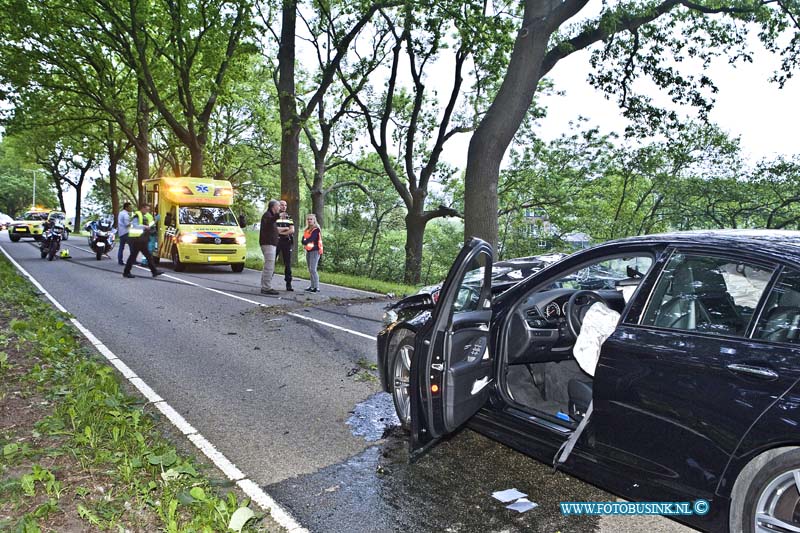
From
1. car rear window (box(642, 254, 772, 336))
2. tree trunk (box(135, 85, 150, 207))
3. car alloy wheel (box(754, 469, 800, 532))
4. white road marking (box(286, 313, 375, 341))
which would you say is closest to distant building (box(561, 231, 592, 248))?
white road marking (box(286, 313, 375, 341))

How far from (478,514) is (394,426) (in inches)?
60.1

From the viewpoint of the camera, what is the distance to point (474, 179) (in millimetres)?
11734

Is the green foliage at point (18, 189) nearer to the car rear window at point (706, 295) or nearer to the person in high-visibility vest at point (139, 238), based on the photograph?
the person in high-visibility vest at point (139, 238)

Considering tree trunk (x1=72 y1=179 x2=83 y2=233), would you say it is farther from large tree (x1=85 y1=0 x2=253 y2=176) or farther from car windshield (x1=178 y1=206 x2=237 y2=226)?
car windshield (x1=178 y1=206 x2=237 y2=226)

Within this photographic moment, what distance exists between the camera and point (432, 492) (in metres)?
3.56

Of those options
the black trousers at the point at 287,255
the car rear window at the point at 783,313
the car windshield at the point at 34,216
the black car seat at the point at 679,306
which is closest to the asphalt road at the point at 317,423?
the black car seat at the point at 679,306

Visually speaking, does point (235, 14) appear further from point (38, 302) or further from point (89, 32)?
point (38, 302)

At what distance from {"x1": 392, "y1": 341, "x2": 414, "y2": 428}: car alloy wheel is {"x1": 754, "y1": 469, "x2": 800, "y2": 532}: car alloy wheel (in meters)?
2.47

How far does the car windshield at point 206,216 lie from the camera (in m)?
17.3

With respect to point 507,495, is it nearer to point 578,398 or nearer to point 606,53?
point 578,398

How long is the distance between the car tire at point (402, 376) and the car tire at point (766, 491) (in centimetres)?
236

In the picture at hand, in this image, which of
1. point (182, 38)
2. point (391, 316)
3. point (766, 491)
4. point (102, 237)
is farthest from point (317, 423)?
point (182, 38)

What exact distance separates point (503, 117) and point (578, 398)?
8920mm

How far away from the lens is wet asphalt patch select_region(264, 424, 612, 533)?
3.19 metres
